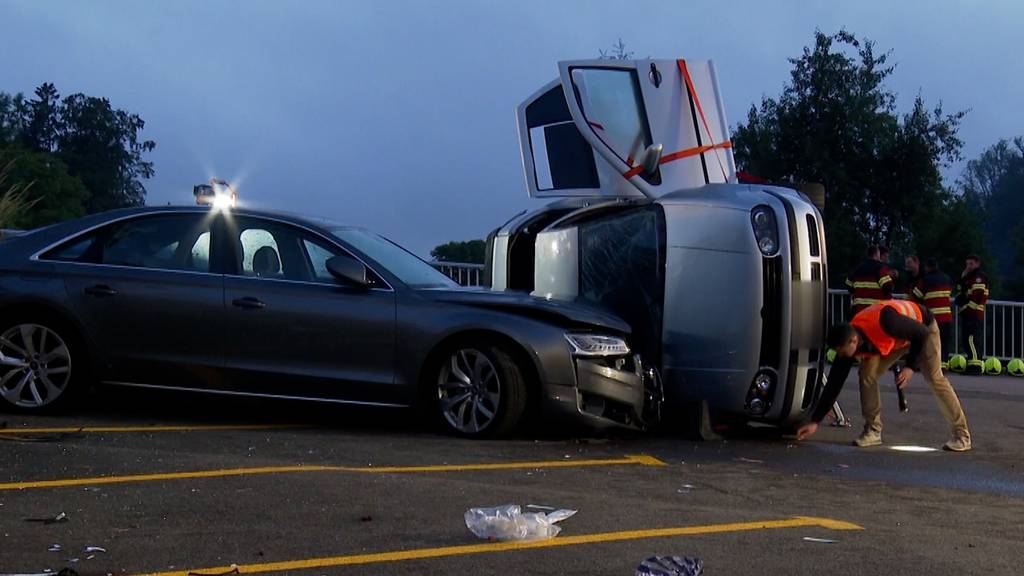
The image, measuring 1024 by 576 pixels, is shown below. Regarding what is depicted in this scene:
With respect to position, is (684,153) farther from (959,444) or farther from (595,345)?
(959,444)

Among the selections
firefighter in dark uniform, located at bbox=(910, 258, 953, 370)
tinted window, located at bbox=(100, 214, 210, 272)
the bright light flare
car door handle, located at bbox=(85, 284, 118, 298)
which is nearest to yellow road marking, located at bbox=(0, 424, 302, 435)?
car door handle, located at bbox=(85, 284, 118, 298)

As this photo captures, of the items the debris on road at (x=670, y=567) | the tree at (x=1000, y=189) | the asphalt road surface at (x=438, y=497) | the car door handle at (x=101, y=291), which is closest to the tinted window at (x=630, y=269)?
the asphalt road surface at (x=438, y=497)

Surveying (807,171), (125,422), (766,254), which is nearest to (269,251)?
(125,422)

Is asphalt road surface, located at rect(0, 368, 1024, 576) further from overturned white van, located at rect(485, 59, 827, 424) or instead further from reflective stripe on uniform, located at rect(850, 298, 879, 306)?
reflective stripe on uniform, located at rect(850, 298, 879, 306)

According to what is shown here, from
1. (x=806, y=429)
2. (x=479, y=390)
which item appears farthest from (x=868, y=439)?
(x=479, y=390)

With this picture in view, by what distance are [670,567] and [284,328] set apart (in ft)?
16.1

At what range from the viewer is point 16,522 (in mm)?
6020

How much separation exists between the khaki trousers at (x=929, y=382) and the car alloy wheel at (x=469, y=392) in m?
3.02

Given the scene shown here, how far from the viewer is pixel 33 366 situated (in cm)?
966

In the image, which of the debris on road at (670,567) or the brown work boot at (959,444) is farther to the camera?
the brown work boot at (959,444)

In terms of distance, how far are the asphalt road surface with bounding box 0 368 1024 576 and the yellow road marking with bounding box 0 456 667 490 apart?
0.08 feet

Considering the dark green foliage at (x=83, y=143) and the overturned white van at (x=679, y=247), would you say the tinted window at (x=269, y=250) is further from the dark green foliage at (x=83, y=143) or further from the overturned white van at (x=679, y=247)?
the dark green foliage at (x=83, y=143)

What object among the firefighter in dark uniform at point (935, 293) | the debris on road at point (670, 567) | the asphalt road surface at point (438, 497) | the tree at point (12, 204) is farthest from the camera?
the firefighter in dark uniform at point (935, 293)

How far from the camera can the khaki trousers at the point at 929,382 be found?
10312 millimetres
